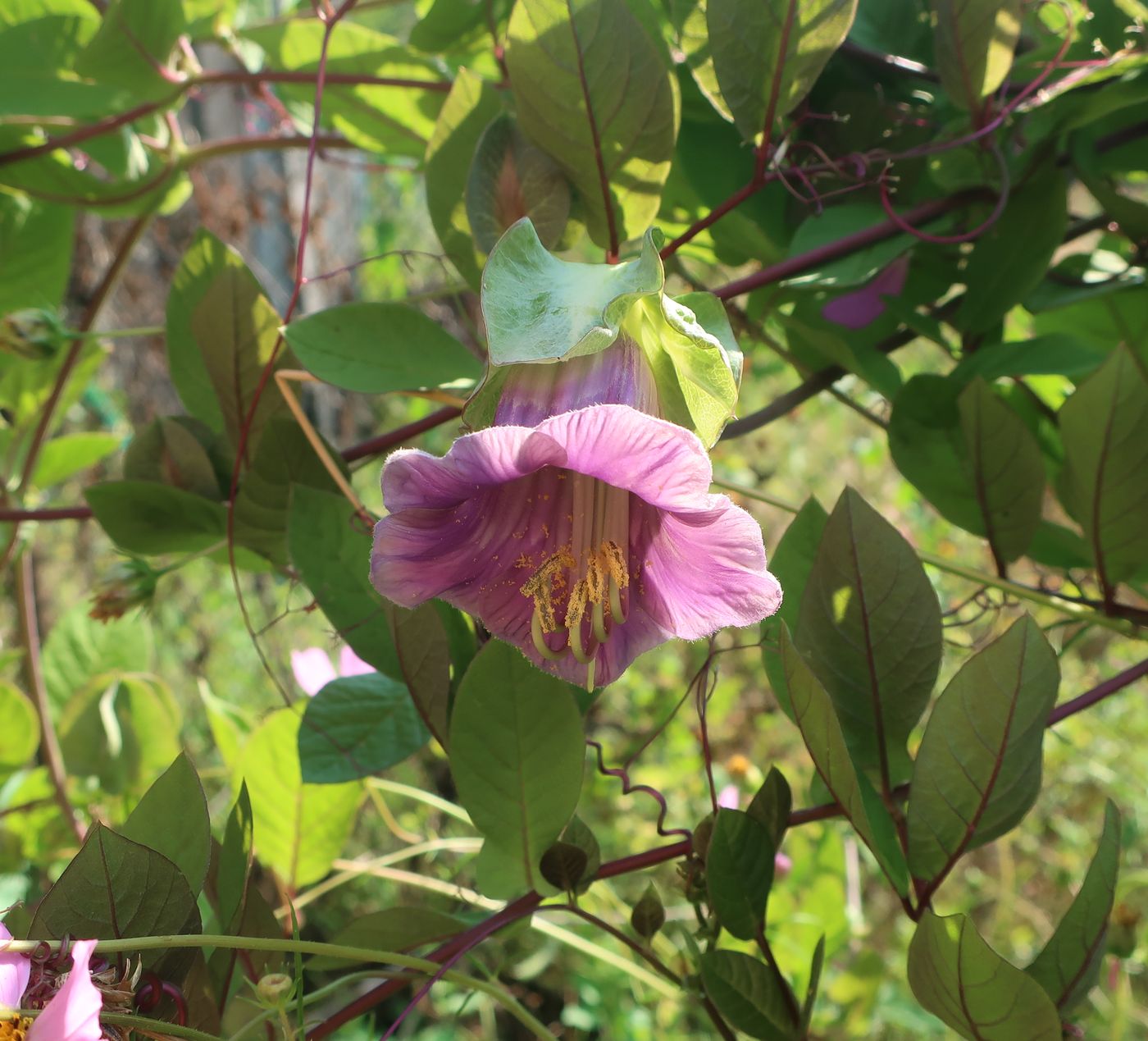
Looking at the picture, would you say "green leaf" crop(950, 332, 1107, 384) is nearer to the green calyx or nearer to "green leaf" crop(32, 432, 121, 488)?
the green calyx

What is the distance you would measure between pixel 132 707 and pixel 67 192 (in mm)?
286

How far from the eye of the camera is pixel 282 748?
431mm

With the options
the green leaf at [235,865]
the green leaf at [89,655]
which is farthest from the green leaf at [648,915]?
the green leaf at [89,655]

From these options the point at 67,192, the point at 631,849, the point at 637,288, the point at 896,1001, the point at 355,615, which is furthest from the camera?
the point at 631,849

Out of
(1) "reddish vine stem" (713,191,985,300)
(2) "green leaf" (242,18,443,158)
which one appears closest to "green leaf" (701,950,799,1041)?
(1) "reddish vine stem" (713,191,985,300)

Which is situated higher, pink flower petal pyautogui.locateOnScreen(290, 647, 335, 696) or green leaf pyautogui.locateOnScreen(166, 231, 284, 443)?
green leaf pyautogui.locateOnScreen(166, 231, 284, 443)

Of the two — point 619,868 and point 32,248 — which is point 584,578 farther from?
point 32,248

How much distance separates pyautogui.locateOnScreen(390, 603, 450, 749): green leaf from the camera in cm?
32

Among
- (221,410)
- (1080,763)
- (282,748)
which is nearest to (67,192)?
(221,410)

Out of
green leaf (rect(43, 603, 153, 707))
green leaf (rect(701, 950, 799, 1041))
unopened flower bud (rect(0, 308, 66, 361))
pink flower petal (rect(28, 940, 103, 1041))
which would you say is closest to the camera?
pink flower petal (rect(28, 940, 103, 1041))

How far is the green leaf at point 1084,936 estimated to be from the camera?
11.3 inches

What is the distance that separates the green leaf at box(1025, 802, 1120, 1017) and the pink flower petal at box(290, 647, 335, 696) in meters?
0.29

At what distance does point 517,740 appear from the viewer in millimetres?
313

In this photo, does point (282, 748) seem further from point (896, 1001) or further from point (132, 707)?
point (896, 1001)
